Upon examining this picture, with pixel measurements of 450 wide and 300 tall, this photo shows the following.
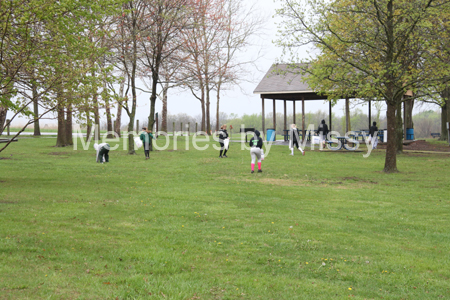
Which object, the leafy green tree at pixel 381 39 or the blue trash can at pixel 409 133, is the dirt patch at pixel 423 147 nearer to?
the blue trash can at pixel 409 133

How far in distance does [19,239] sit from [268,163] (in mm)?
13709

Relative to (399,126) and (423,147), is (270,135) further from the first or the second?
(399,126)

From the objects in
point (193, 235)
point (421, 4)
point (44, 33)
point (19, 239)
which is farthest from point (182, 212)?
point (421, 4)

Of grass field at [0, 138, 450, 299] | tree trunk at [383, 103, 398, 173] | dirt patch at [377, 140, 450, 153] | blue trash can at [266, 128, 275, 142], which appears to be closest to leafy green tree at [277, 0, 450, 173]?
tree trunk at [383, 103, 398, 173]

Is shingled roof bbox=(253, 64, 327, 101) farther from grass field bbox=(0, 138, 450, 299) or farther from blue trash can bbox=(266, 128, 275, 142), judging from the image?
grass field bbox=(0, 138, 450, 299)

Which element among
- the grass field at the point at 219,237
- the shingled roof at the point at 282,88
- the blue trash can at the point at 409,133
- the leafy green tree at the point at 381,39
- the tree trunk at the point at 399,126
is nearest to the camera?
the grass field at the point at 219,237

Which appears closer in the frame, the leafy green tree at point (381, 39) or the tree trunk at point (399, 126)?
the leafy green tree at point (381, 39)

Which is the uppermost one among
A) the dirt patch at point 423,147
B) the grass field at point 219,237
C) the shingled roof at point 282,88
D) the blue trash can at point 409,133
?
the shingled roof at point 282,88

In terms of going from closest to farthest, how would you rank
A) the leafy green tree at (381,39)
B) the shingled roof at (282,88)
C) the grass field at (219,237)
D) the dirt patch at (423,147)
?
the grass field at (219,237), the leafy green tree at (381,39), the dirt patch at (423,147), the shingled roof at (282,88)

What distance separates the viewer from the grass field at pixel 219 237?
190 inches

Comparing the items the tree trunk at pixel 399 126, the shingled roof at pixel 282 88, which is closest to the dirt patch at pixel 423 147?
the tree trunk at pixel 399 126

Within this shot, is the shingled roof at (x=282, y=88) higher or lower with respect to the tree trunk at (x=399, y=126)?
higher

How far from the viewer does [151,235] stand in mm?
6797

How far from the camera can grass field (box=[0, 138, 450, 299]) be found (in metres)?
4.82
